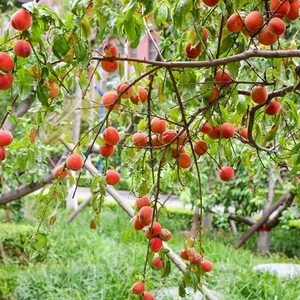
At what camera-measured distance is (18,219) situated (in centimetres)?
591

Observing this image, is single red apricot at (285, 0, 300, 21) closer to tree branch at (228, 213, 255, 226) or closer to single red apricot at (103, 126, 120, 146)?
single red apricot at (103, 126, 120, 146)

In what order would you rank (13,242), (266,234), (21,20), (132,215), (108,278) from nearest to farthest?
→ 1. (21,20)
2. (132,215)
3. (108,278)
4. (13,242)
5. (266,234)

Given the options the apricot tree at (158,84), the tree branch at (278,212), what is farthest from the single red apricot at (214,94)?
the tree branch at (278,212)

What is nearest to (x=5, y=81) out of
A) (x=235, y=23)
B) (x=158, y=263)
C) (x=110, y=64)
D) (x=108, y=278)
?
(x=110, y=64)

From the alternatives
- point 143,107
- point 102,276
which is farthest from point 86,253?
point 143,107

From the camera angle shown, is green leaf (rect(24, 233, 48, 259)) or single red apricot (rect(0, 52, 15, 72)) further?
green leaf (rect(24, 233, 48, 259))

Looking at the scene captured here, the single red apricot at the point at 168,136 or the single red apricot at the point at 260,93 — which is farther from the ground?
the single red apricot at the point at 260,93

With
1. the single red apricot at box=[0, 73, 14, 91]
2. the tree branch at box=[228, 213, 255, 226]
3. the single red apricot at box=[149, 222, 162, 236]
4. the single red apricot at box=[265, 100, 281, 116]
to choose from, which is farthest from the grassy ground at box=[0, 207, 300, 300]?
the single red apricot at box=[0, 73, 14, 91]

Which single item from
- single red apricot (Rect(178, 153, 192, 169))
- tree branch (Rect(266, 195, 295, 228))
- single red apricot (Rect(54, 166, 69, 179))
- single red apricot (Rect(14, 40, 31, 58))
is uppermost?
tree branch (Rect(266, 195, 295, 228))

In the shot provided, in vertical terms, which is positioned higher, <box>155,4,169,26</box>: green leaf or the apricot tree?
<box>155,4,169,26</box>: green leaf

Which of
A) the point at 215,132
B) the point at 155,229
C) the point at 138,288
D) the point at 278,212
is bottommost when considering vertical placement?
the point at 138,288

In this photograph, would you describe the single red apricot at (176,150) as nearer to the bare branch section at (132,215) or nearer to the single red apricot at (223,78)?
the single red apricot at (223,78)

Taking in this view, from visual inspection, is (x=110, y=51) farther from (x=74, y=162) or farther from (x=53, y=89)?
(x=74, y=162)

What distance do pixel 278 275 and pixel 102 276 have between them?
1127mm
